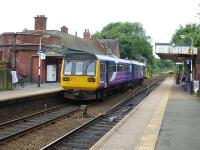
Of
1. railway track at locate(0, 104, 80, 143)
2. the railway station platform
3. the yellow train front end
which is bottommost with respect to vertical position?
railway track at locate(0, 104, 80, 143)

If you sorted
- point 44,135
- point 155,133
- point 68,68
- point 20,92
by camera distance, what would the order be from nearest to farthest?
point 155,133
point 44,135
point 68,68
point 20,92

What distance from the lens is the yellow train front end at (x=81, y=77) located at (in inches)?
854

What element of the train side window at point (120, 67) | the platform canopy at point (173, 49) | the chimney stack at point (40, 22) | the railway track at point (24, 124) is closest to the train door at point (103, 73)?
the railway track at point (24, 124)

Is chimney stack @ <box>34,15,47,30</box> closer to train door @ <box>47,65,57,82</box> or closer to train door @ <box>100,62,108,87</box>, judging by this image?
train door @ <box>47,65,57,82</box>

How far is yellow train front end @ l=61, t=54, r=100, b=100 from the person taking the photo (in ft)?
71.2

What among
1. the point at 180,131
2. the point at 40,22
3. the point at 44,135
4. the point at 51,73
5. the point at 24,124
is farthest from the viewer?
the point at 40,22

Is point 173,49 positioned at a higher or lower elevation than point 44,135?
higher

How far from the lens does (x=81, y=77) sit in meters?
21.9

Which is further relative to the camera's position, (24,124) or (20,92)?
(20,92)

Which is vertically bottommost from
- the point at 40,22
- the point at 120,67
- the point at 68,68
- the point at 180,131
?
the point at 180,131

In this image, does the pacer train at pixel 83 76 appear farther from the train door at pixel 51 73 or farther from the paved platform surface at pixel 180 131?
the train door at pixel 51 73

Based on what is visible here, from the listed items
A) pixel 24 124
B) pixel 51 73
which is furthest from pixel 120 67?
pixel 24 124

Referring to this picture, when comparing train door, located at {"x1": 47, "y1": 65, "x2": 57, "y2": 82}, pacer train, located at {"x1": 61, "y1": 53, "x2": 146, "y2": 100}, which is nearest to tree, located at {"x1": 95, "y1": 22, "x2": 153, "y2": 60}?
train door, located at {"x1": 47, "y1": 65, "x2": 57, "y2": 82}

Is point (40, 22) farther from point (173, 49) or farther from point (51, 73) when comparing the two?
point (173, 49)
